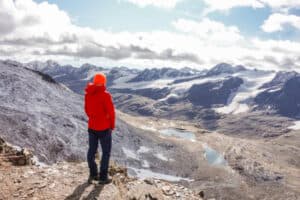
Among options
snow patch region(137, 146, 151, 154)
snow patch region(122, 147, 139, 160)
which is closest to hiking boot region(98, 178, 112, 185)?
snow patch region(122, 147, 139, 160)

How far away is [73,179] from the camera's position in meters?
19.6

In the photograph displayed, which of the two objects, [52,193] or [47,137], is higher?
[52,193]

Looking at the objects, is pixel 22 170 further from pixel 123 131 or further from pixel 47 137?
pixel 123 131

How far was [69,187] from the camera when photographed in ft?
60.1

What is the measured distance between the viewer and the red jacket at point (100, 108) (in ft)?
59.5

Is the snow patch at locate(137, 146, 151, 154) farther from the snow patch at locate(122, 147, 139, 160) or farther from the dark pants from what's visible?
the dark pants

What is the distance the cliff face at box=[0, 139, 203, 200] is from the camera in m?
17.5

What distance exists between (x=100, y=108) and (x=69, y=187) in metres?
3.98

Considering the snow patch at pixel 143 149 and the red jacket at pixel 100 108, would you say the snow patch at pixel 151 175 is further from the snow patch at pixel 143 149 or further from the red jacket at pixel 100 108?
the red jacket at pixel 100 108

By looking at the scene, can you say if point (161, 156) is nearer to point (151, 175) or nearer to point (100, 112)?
point (151, 175)

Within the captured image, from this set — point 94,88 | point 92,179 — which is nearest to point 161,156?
point 92,179

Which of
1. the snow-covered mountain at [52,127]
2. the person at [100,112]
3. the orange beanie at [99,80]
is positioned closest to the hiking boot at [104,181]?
the person at [100,112]

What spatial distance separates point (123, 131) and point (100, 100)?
135771mm

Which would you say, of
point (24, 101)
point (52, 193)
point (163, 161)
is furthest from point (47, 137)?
point (52, 193)
